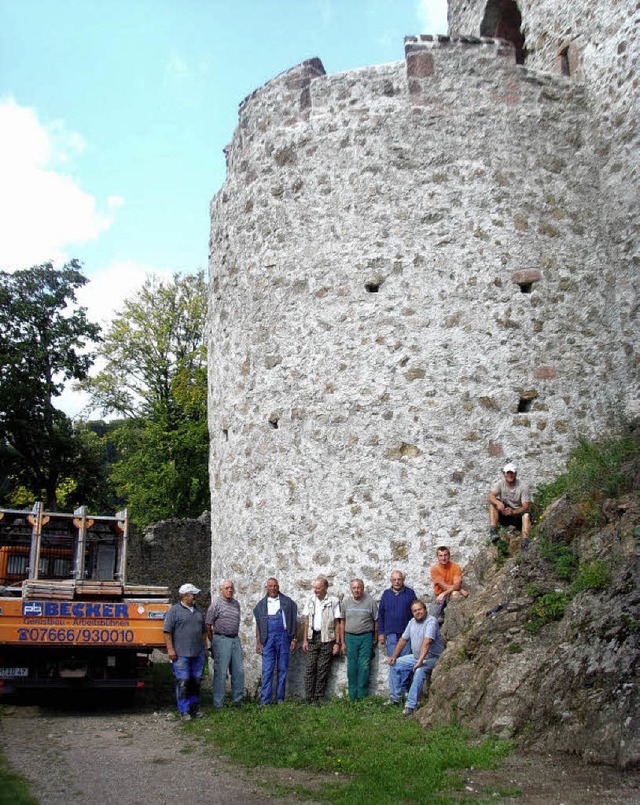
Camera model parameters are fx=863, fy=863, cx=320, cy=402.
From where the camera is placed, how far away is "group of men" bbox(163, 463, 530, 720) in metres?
9.09

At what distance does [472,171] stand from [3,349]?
1752 centimetres

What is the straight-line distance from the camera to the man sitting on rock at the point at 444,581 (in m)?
9.10

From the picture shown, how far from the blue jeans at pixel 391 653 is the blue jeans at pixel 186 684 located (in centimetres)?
212

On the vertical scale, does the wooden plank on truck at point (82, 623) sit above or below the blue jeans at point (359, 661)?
above

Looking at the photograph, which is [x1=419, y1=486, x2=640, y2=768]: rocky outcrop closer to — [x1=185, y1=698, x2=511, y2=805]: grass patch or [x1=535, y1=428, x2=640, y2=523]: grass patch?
[x1=535, y1=428, x2=640, y2=523]: grass patch

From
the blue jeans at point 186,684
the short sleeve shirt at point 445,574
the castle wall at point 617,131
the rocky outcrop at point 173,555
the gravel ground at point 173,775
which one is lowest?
the gravel ground at point 173,775

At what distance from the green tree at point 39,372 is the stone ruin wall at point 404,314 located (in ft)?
48.8

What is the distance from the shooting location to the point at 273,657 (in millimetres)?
9797

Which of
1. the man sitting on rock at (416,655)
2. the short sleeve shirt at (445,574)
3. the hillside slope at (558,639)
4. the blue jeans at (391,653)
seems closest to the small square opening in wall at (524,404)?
the hillside slope at (558,639)

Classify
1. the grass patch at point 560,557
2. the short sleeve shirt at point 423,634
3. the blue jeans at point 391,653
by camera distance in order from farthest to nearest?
the blue jeans at point 391,653 < the short sleeve shirt at point 423,634 < the grass patch at point 560,557

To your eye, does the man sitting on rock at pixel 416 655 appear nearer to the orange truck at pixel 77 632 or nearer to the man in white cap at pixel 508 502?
the man in white cap at pixel 508 502

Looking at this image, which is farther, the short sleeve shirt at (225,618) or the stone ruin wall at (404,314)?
the short sleeve shirt at (225,618)

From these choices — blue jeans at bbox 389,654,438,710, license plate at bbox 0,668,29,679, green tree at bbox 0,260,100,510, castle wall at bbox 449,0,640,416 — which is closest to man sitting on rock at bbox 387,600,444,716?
blue jeans at bbox 389,654,438,710

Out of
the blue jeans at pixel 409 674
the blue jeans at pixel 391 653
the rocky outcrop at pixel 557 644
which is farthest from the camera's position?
the blue jeans at pixel 391 653
